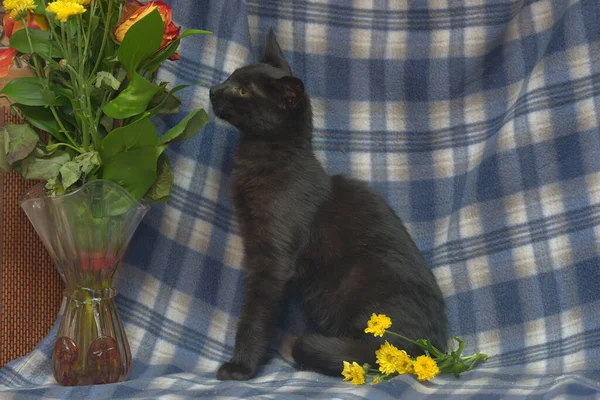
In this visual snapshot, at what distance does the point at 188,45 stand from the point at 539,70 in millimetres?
791

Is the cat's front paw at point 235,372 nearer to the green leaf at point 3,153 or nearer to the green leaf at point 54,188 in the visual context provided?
the green leaf at point 54,188

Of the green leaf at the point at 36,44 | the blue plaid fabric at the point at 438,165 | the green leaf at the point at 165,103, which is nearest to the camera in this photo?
the green leaf at the point at 36,44

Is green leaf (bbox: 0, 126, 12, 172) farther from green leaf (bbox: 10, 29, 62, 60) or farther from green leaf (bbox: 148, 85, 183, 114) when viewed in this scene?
green leaf (bbox: 148, 85, 183, 114)

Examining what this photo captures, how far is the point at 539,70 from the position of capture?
158 cm

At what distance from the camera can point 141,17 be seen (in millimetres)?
1293

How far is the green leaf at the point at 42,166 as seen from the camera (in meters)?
1.32

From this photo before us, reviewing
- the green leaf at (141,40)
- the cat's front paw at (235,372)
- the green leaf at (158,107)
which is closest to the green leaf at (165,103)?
the green leaf at (158,107)

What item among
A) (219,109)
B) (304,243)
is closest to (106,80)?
(219,109)

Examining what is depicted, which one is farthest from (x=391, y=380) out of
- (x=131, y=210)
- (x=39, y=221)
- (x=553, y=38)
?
(x=553, y=38)

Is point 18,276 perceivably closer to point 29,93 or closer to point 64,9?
point 29,93

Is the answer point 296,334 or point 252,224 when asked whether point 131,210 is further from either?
point 296,334

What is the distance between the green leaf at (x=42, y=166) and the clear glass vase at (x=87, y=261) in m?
0.03

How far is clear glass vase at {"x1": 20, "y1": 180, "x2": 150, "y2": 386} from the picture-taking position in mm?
1315

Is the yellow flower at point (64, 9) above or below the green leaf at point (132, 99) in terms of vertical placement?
above
